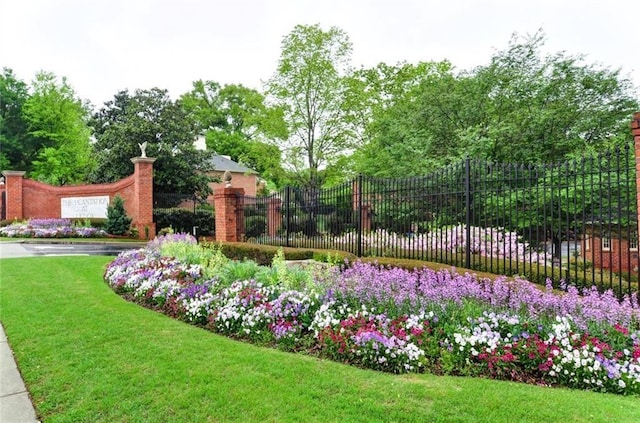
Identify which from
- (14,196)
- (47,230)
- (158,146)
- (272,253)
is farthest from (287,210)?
(14,196)

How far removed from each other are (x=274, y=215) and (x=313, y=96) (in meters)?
11.4

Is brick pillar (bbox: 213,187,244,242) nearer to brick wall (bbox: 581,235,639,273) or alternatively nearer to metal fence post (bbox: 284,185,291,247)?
metal fence post (bbox: 284,185,291,247)

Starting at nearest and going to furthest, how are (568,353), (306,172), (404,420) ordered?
(404,420)
(568,353)
(306,172)

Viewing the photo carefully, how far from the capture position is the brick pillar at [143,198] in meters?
19.3

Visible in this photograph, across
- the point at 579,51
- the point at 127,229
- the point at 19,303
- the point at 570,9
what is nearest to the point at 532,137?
the point at 579,51

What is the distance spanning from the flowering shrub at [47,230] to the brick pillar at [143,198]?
168 centimetres

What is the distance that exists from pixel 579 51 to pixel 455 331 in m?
13.6

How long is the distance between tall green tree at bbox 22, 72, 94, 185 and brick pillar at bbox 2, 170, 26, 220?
9.13 metres

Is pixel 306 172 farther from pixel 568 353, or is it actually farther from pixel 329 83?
pixel 568 353

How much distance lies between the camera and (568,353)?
336 centimetres

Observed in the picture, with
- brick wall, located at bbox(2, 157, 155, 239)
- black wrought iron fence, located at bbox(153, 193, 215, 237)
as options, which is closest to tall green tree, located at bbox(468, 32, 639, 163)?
black wrought iron fence, located at bbox(153, 193, 215, 237)

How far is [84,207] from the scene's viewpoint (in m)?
20.9

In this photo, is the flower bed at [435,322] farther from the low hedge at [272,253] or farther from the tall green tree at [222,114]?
the tall green tree at [222,114]

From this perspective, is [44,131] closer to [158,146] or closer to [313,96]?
[158,146]
